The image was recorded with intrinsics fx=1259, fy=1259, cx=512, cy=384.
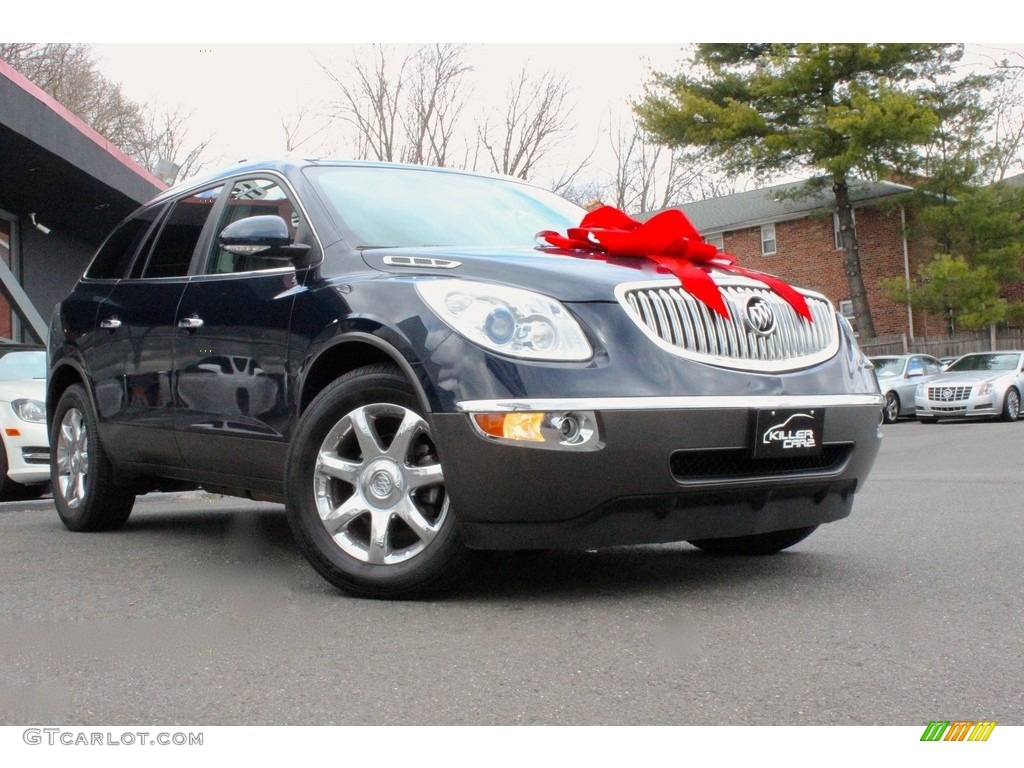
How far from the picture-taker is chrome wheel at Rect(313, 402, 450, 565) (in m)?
4.09

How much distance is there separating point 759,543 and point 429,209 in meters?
1.93

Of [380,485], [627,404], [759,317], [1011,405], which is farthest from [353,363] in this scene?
→ [1011,405]

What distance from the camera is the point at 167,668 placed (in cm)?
337

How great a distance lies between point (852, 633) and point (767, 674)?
573 mm

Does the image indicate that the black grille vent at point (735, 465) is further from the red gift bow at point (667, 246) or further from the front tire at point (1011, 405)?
the front tire at point (1011, 405)

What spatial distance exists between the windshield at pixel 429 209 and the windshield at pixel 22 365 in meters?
5.89

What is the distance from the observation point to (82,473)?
654 centimetres

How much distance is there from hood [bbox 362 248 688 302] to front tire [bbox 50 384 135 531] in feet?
8.33

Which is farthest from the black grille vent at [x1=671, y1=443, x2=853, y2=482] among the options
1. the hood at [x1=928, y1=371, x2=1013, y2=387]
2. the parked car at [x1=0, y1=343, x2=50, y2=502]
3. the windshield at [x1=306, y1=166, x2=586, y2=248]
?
the hood at [x1=928, y1=371, x2=1013, y2=387]

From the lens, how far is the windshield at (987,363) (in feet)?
74.2
